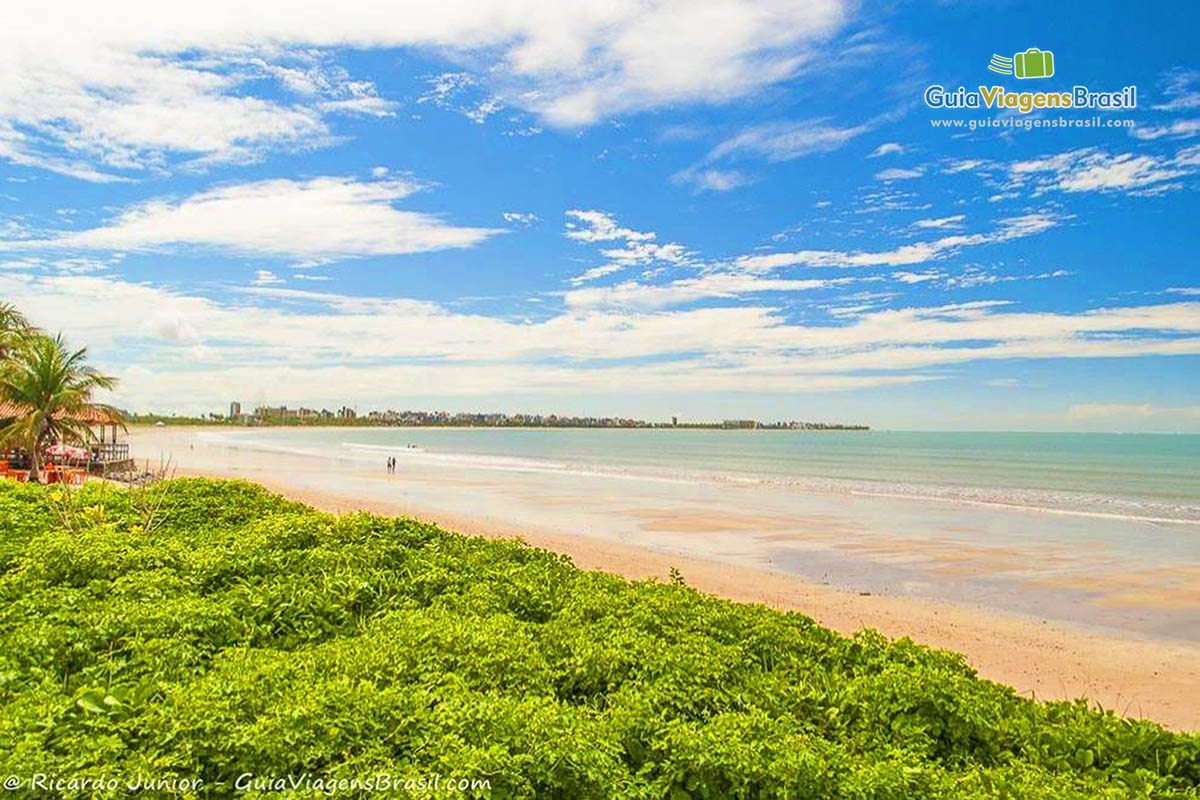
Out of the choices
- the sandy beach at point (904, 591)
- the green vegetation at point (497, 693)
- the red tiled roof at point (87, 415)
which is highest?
the red tiled roof at point (87, 415)

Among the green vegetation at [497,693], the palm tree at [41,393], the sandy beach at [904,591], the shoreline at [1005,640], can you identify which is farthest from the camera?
the palm tree at [41,393]

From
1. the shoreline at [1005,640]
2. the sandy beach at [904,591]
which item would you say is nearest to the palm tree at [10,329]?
the sandy beach at [904,591]

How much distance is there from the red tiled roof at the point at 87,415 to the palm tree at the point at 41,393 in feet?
0.10

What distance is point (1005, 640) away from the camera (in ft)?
40.0

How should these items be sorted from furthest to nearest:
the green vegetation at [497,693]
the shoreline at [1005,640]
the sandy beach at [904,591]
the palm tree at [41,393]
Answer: the palm tree at [41,393]
the sandy beach at [904,591]
the shoreline at [1005,640]
the green vegetation at [497,693]

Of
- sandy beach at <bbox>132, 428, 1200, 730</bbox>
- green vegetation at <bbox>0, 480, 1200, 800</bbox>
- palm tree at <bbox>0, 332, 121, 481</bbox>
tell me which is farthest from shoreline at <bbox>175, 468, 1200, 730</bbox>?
palm tree at <bbox>0, 332, 121, 481</bbox>

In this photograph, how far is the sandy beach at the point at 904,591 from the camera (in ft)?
33.9

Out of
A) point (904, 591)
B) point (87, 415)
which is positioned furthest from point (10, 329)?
point (904, 591)

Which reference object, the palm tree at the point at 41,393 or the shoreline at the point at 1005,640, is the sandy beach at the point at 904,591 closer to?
the shoreline at the point at 1005,640

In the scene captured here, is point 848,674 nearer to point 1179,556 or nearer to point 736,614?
point 736,614

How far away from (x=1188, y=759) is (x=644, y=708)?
3305mm

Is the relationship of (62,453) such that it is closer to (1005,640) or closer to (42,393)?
(42,393)

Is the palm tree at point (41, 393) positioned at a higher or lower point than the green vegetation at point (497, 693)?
higher

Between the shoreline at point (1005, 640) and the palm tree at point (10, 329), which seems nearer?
the shoreline at point (1005, 640)
